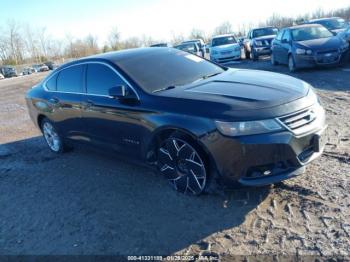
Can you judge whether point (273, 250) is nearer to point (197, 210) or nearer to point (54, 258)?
point (197, 210)

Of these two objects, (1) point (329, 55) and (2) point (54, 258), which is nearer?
(2) point (54, 258)

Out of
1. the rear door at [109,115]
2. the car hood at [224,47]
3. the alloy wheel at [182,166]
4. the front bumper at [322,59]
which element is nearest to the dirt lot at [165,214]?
the alloy wheel at [182,166]

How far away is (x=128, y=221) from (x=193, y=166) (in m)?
0.91

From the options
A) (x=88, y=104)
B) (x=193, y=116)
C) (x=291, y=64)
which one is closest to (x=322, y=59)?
(x=291, y=64)

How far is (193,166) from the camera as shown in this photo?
12.8ft

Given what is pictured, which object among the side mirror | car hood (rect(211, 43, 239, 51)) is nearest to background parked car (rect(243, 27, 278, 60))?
car hood (rect(211, 43, 239, 51))

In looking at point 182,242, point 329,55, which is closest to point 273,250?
point 182,242

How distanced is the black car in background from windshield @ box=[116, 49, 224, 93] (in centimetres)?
761

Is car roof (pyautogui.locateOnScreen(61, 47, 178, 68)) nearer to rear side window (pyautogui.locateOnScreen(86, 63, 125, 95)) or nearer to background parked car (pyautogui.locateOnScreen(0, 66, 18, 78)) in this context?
rear side window (pyautogui.locateOnScreen(86, 63, 125, 95))

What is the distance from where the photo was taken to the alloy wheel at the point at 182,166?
3.86m

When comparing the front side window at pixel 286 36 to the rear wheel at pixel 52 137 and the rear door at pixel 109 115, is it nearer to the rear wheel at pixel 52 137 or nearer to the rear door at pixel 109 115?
the rear wheel at pixel 52 137

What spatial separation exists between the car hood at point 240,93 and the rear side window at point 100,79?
824mm

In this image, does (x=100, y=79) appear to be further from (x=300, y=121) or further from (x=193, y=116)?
(x=300, y=121)

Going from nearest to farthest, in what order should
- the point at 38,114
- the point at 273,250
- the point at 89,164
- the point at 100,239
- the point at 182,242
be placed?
the point at 273,250, the point at 182,242, the point at 100,239, the point at 89,164, the point at 38,114
